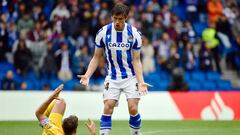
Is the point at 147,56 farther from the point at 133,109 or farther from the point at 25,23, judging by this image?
the point at 133,109

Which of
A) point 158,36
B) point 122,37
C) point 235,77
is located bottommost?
point 235,77

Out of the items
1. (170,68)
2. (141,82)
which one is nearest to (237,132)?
(141,82)

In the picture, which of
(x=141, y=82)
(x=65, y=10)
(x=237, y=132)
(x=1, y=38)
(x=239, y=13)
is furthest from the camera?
(x=239, y=13)

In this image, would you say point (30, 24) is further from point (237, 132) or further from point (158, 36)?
point (237, 132)

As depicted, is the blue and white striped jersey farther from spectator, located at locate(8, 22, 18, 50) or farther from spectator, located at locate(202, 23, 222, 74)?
spectator, located at locate(202, 23, 222, 74)

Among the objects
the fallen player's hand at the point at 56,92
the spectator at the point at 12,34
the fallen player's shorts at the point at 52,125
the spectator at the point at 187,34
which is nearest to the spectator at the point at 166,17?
the spectator at the point at 187,34

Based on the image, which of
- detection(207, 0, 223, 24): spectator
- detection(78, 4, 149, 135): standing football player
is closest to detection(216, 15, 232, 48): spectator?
detection(207, 0, 223, 24): spectator

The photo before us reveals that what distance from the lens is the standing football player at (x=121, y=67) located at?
412 inches

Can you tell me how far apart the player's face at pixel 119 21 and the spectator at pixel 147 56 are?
1143 centimetres

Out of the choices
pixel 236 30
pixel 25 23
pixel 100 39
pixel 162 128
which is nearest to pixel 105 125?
pixel 100 39

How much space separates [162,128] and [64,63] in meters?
6.47

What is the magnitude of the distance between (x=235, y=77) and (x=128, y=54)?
13238 mm

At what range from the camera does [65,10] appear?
22.6 metres

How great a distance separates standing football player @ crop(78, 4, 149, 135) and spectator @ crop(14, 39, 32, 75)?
10.7 m
